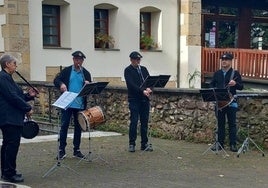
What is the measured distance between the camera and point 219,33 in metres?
25.9

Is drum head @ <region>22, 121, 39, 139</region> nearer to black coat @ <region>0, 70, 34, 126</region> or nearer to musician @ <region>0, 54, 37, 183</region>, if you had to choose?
musician @ <region>0, 54, 37, 183</region>

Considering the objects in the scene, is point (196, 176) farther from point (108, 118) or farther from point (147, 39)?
point (147, 39)

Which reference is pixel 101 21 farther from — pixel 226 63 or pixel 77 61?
pixel 77 61

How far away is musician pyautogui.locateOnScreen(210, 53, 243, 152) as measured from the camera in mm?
10859

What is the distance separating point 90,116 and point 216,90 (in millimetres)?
2404

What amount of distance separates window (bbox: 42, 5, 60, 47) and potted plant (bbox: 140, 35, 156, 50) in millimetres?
3412

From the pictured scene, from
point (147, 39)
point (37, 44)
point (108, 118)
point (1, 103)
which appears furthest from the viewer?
point (147, 39)

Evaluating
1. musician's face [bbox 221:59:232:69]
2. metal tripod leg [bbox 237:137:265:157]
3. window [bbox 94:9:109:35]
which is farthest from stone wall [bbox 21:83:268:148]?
window [bbox 94:9:109:35]

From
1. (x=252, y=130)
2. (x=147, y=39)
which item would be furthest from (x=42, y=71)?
(x=252, y=130)

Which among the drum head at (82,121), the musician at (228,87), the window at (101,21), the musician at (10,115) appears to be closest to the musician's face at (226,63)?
the musician at (228,87)

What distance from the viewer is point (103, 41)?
20.8 meters

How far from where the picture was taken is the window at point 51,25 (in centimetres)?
1973

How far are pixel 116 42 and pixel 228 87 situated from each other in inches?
423

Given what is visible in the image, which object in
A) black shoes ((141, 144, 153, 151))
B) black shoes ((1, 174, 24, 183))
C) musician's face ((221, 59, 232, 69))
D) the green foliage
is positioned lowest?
black shoes ((141, 144, 153, 151))
